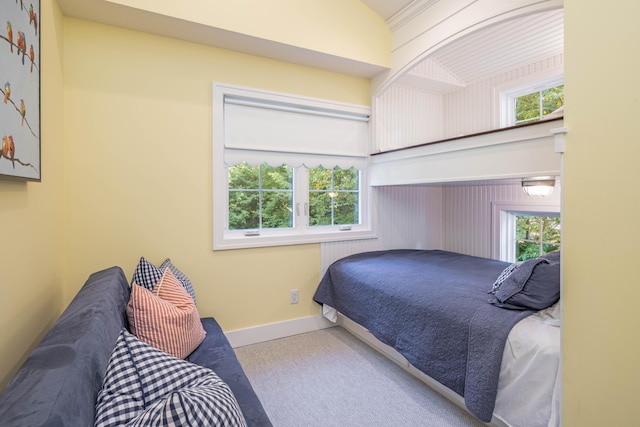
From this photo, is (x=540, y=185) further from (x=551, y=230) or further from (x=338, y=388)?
(x=338, y=388)

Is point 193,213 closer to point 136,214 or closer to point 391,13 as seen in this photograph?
point 136,214

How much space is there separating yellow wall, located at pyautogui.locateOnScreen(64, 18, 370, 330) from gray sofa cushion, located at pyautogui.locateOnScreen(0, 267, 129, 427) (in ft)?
3.86

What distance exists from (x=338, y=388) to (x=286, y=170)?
1.86 meters

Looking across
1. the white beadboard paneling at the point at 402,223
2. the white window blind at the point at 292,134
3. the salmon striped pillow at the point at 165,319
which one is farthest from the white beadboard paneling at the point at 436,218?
the salmon striped pillow at the point at 165,319

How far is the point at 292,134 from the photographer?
2914 millimetres

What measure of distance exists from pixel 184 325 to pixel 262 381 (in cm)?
83

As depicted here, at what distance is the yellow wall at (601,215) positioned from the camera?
103 cm

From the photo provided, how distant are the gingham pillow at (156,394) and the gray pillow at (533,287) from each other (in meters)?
1.46

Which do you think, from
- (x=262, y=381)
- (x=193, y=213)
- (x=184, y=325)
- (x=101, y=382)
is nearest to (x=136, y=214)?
(x=193, y=213)

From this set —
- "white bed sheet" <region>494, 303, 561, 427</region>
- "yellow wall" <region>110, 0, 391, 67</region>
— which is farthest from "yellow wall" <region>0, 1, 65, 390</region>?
"white bed sheet" <region>494, 303, 561, 427</region>

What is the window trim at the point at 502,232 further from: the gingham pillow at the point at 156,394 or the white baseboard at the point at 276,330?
the gingham pillow at the point at 156,394

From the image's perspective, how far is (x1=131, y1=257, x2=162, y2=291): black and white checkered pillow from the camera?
185cm

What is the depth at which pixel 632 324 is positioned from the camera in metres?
1.03

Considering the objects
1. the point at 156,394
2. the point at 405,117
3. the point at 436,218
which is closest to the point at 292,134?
the point at 405,117
